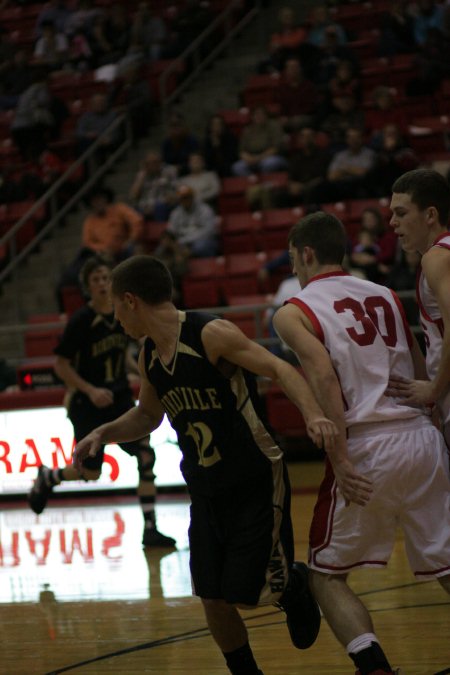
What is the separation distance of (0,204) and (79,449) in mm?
11772

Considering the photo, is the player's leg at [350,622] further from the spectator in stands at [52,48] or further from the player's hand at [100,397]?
the spectator in stands at [52,48]

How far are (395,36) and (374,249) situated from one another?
4449mm

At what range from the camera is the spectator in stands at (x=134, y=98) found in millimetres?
15406

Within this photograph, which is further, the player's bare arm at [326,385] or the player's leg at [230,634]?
the player's leg at [230,634]

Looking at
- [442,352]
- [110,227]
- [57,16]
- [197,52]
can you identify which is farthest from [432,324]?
[57,16]

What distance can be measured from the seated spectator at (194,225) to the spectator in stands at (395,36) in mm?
3402

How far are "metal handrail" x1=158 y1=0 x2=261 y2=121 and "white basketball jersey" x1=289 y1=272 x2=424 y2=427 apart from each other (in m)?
11.9

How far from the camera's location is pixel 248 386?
4.04 meters

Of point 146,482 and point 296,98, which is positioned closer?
point 146,482

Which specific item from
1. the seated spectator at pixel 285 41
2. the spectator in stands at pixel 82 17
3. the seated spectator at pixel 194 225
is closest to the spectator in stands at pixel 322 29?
the seated spectator at pixel 285 41

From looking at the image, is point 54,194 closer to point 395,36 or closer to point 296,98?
point 296,98

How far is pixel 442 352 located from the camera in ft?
12.9

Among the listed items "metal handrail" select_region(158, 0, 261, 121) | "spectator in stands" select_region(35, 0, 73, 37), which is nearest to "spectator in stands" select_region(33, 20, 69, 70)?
"spectator in stands" select_region(35, 0, 73, 37)

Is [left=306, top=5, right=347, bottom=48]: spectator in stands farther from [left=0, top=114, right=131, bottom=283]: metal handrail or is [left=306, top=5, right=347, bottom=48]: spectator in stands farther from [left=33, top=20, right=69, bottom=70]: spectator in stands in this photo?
[left=33, top=20, right=69, bottom=70]: spectator in stands
